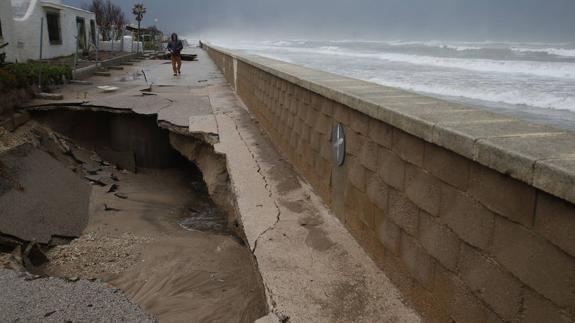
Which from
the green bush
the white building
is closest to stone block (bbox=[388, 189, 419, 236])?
the green bush

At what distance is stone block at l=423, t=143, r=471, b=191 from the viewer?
92.4 inches

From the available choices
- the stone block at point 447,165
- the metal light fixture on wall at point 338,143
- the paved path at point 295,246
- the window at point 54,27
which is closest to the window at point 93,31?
the window at point 54,27

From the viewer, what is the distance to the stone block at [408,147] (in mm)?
2766

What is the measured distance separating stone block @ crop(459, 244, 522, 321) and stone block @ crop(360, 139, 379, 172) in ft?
3.73

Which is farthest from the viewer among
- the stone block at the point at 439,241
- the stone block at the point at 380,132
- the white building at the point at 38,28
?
the white building at the point at 38,28

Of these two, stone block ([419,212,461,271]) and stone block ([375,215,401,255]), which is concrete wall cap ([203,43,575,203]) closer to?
stone block ([419,212,461,271])

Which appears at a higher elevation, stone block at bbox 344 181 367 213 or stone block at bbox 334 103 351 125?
stone block at bbox 334 103 351 125

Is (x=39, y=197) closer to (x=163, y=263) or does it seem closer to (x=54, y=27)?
(x=163, y=263)

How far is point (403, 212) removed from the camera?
2998 mm

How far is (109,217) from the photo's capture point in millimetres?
7086

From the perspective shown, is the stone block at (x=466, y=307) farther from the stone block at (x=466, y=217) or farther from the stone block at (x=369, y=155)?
the stone block at (x=369, y=155)

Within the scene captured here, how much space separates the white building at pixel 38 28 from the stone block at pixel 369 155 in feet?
51.2

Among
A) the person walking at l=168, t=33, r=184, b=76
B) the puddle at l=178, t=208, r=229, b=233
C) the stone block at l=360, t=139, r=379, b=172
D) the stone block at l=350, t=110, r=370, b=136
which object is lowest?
the puddle at l=178, t=208, r=229, b=233

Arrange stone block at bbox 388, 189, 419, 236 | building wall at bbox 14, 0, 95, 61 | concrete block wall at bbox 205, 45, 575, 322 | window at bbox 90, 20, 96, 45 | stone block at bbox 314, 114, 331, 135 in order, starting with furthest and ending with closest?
window at bbox 90, 20, 96, 45 → building wall at bbox 14, 0, 95, 61 → stone block at bbox 314, 114, 331, 135 → stone block at bbox 388, 189, 419, 236 → concrete block wall at bbox 205, 45, 575, 322
